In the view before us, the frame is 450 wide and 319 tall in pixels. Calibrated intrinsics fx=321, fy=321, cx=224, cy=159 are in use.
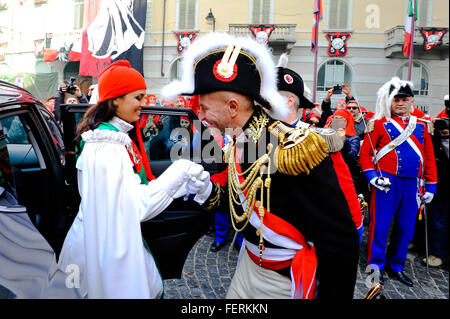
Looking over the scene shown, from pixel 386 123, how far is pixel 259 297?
119 inches

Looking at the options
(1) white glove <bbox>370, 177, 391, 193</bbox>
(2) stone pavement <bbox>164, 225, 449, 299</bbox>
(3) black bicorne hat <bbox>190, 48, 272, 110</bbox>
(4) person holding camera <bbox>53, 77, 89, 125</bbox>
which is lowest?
(2) stone pavement <bbox>164, 225, 449, 299</bbox>

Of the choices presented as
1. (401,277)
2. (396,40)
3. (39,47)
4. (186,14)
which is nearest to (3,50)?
(39,47)

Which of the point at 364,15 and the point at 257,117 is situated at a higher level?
the point at 364,15

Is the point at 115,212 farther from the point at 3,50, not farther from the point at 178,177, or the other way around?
the point at 3,50

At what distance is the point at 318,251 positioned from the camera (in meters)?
1.21

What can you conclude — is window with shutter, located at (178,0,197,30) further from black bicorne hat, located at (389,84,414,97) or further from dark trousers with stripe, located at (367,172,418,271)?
dark trousers with stripe, located at (367,172,418,271)

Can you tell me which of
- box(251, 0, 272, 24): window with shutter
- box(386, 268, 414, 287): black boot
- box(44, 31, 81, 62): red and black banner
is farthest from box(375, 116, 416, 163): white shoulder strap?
box(44, 31, 81, 62): red and black banner

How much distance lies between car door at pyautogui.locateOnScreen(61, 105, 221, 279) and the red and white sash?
1.10 meters

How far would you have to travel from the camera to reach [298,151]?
3.96ft

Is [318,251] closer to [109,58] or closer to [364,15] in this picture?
[109,58]

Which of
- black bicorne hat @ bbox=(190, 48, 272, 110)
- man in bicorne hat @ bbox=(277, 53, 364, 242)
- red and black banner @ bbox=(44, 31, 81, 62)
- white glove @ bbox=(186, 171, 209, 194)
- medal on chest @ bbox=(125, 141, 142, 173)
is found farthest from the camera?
red and black banner @ bbox=(44, 31, 81, 62)

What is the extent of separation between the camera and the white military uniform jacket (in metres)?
1.59

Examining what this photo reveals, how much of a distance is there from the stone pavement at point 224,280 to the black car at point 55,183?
0.87 m
